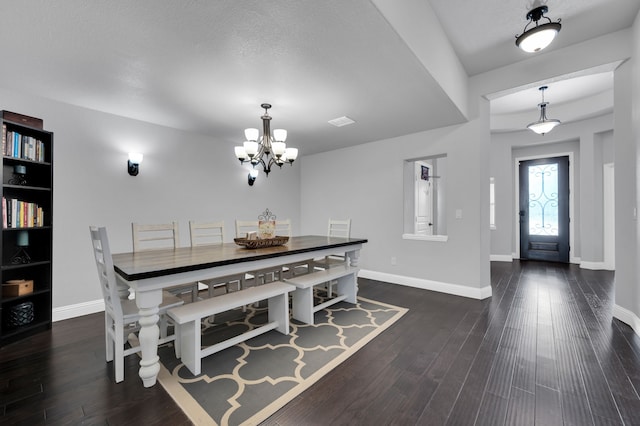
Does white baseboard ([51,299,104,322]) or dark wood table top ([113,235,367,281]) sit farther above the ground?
dark wood table top ([113,235,367,281])

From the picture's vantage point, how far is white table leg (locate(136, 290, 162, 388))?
5.67 ft

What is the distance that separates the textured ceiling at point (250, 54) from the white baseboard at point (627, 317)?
2.70 meters

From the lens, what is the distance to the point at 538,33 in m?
2.21

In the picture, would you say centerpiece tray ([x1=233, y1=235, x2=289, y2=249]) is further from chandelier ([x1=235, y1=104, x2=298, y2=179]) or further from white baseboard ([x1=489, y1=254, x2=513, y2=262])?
white baseboard ([x1=489, y1=254, x2=513, y2=262])

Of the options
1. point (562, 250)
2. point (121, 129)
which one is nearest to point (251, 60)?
point (121, 129)

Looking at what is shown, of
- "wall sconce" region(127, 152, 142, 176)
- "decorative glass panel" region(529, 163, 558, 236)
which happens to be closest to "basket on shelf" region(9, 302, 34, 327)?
"wall sconce" region(127, 152, 142, 176)

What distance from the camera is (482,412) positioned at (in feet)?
5.12

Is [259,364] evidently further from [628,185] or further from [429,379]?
[628,185]

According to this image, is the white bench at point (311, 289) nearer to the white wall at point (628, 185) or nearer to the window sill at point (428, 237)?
the window sill at point (428, 237)

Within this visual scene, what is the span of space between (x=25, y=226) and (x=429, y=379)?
→ 12.3 ft

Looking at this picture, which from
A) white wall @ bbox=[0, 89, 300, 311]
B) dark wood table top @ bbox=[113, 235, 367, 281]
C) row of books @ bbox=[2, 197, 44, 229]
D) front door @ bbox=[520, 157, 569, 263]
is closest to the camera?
dark wood table top @ bbox=[113, 235, 367, 281]

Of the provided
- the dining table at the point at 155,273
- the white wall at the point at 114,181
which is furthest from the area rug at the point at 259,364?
the white wall at the point at 114,181

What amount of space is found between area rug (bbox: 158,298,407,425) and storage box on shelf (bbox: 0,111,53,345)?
4.84ft

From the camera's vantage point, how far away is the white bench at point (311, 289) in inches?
109
